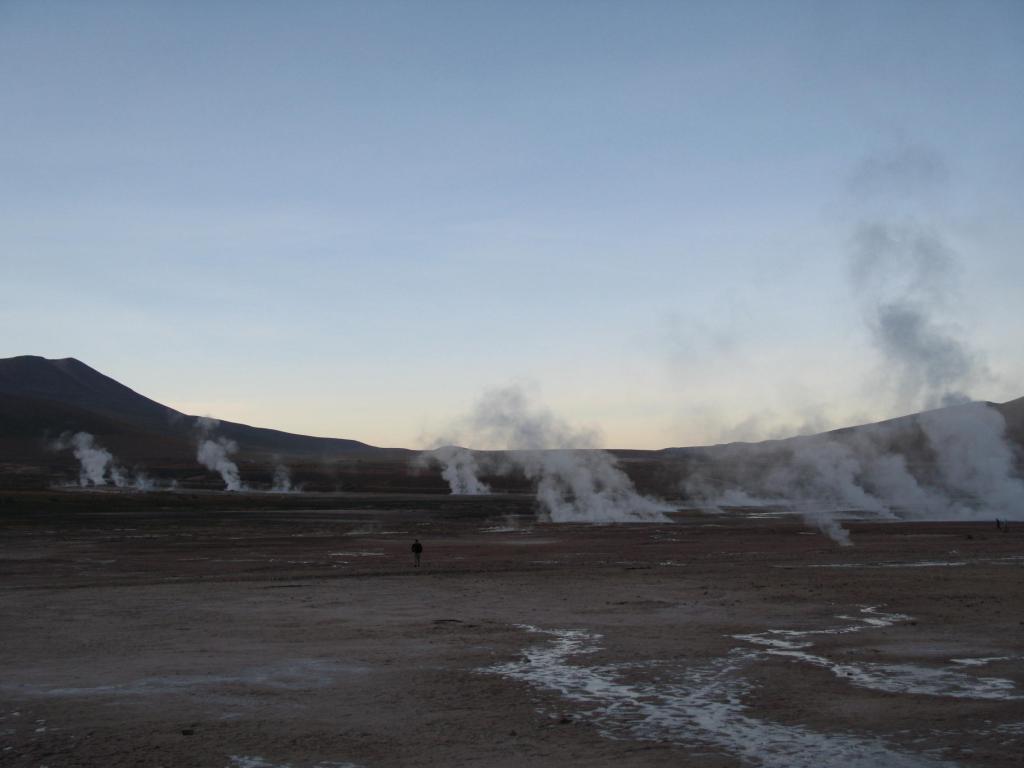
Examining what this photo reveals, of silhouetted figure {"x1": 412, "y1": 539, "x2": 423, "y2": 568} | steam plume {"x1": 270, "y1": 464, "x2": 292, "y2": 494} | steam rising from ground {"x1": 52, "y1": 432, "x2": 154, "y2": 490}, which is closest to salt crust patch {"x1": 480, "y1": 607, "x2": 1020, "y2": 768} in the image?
silhouetted figure {"x1": 412, "y1": 539, "x2": 423, "y2": 568}

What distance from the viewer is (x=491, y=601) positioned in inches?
1071

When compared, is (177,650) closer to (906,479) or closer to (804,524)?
(804,524)

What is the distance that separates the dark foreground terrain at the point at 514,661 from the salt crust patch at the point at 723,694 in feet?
0.18

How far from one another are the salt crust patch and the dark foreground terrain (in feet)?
0.18

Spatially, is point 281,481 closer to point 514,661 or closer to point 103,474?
point 103,474

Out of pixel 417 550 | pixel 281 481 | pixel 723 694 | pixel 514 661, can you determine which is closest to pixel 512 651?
pixel 514 661

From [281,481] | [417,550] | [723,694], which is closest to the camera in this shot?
[723,694]

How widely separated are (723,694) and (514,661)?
4383 mm

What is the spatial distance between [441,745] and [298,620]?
38.7 ft

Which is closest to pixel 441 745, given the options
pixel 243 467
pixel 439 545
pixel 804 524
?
pixel 439 545

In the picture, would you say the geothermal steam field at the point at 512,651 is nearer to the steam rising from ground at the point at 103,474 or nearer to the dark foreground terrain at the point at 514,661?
the dark foreground terrain at the point at 514,661

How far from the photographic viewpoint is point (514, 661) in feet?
59.8

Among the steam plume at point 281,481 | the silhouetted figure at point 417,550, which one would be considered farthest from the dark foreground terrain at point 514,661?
the steam plume at point 281,481

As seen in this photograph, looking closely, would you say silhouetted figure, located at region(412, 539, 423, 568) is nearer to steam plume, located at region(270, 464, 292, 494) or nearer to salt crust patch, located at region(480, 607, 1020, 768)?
salt crust patch, located at region(480, 607, 1020, 768)
